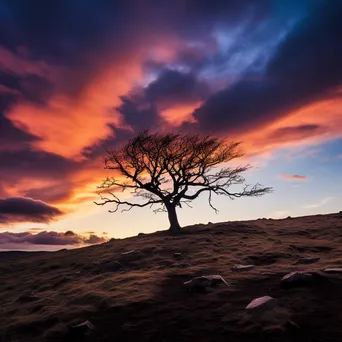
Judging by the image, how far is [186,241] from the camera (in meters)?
20.9

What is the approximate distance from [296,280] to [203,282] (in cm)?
280

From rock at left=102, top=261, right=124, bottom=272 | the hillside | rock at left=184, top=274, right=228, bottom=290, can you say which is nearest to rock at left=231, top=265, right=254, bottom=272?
the hillside

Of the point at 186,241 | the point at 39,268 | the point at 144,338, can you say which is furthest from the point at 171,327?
the point at 39,268

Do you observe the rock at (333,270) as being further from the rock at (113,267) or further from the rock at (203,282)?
the rock at (113,267)

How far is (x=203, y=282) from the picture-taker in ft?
35.2

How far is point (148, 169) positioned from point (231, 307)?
20.0 metres

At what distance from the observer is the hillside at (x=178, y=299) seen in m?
7.65

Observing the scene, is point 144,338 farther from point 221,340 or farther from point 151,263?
point 151,263

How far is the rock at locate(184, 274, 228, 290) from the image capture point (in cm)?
1061

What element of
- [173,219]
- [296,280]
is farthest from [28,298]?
[173,219]

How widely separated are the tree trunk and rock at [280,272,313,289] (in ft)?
57.0

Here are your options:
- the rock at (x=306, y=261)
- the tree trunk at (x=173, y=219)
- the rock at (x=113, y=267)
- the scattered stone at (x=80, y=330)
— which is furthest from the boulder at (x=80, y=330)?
the tree trunk at (x=173, y=219)

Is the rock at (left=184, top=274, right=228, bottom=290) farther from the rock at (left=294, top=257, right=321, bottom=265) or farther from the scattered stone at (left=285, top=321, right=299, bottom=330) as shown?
the rock at (left=294, top=257, right=321, bottom=265)

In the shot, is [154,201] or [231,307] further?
[154,201]
